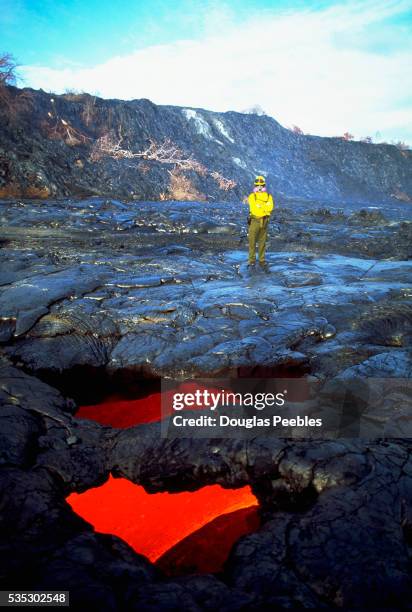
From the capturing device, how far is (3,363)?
3.71 metres

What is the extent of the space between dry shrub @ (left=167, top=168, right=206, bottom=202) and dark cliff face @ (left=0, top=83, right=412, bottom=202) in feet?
0.26

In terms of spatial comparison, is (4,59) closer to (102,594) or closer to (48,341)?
(48,341)

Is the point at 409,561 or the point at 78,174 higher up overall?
the point at 78,174

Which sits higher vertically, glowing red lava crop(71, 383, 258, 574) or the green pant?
the green pant

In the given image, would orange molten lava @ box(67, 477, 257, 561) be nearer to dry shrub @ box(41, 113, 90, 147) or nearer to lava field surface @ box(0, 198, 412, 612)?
lava field surface @ box(0, 198, 412, 612)

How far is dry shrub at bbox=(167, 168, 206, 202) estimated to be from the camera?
79.0 ft

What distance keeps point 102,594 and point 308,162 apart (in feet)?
149

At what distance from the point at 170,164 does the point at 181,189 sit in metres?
2.83

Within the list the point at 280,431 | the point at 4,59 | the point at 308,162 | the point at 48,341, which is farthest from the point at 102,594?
the point at 308,162

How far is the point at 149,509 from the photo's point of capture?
92.0 inches

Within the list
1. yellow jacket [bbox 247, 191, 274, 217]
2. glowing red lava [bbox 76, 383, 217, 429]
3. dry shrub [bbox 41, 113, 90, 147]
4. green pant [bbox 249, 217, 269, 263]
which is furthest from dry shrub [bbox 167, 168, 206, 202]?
glowing red lava [bbox 76, 383, 217, 429]

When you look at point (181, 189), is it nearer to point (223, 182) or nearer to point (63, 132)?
point (223, 182)

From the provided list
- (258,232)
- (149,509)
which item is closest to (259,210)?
(258,232)

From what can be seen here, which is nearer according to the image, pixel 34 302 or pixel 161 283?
pixel 34 302
